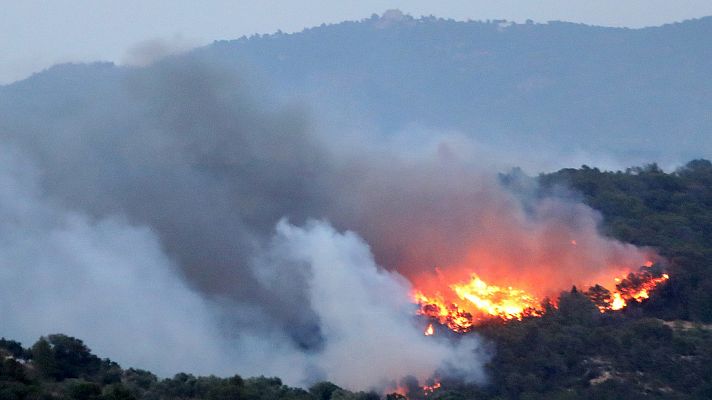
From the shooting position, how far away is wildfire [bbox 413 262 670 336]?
155 feet

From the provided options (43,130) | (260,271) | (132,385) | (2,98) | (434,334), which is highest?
(2,98)

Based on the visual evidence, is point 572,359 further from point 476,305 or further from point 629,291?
point 629,291

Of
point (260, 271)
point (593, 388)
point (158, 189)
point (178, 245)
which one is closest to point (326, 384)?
point (593, 388)

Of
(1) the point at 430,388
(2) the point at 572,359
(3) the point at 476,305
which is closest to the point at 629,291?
(3) the point at 476,305

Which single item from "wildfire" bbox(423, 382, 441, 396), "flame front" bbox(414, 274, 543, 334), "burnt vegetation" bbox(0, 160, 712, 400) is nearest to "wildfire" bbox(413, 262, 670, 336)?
"flame front" bbox(414, 274, 543, 334)

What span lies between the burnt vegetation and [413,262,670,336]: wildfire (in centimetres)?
47

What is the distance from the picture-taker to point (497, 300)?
1919 inches

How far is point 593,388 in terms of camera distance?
130 ft

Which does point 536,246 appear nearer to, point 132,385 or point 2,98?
point 132,385

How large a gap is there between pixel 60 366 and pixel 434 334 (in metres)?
16.8

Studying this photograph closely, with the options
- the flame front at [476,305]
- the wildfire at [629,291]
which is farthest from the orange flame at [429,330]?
the wildfire at [629,291]

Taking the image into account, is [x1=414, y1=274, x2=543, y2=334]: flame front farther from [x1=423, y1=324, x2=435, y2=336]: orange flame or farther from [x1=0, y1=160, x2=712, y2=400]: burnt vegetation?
[x1=0, y1=160, x2=712, y2=400]: burnt vegetation

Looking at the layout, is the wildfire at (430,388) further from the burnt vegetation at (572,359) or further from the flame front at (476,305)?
the flame front at (476,305)

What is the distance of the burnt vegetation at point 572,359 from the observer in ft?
100
